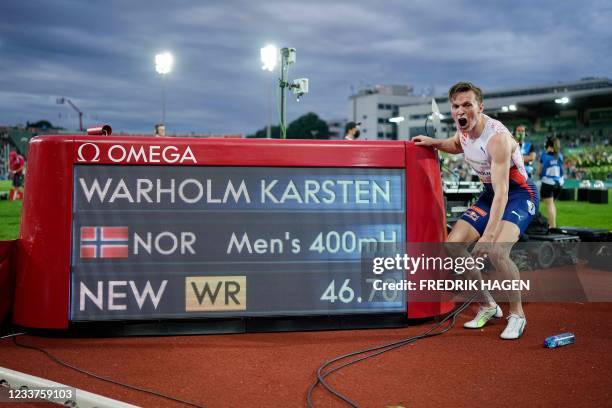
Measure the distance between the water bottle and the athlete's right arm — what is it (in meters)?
1.74

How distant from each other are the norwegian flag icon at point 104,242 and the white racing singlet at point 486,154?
2.88 metres

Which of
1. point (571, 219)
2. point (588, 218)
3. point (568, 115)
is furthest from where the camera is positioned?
point (568, 115)

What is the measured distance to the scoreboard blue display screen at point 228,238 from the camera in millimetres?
4285

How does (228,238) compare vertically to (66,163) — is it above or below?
below

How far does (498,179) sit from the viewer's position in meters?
4.43

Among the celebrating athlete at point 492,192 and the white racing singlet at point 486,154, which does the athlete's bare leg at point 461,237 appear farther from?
the white racing singlet at point 486,154

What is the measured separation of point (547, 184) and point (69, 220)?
10140 millimetres

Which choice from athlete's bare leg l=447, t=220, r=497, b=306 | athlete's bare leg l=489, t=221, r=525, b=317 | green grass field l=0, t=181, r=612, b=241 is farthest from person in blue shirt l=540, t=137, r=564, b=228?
athlete's bare leg l=489, t=221, r=525, b=317

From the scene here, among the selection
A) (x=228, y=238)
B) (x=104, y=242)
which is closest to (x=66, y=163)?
(x=104, y=242)

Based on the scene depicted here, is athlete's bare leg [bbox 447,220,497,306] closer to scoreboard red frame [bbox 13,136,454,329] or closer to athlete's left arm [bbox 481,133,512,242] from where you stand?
athlete's left arm [bbox 481,133,512,242]

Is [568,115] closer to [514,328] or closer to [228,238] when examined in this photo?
[514,328]

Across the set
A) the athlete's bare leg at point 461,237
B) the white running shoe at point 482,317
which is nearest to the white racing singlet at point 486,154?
the athlete's bare leg at point 461,237

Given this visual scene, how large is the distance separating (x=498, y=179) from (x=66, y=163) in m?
3.37

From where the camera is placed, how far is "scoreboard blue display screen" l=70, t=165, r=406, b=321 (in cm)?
429
